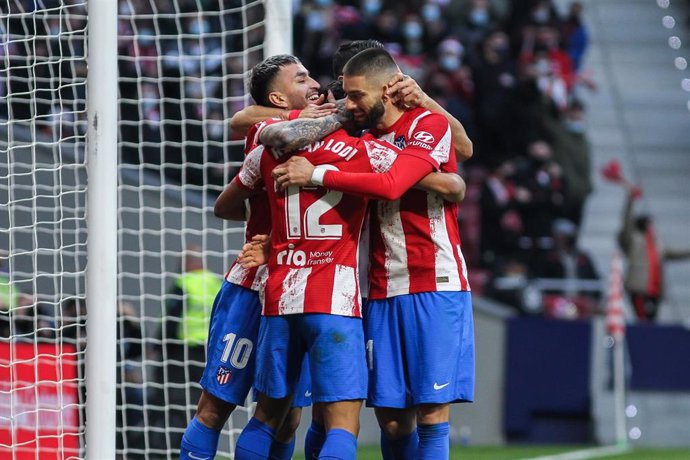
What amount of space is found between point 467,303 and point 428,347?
299 mm

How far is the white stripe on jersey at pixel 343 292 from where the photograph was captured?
513 cm

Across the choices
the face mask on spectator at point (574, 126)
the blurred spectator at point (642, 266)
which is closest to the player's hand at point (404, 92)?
the blurred spectator at point (642, 266)

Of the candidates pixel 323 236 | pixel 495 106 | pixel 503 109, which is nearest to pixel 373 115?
pixel 323 236

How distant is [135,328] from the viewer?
8.34 m

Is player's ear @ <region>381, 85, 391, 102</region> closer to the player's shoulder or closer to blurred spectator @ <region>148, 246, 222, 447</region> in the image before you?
the player's shoulder

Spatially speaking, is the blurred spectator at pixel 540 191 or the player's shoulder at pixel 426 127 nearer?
the player's shoulder at pixel 426 127

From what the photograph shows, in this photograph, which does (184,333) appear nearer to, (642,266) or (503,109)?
(642,266)

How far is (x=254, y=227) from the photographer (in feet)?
18.7

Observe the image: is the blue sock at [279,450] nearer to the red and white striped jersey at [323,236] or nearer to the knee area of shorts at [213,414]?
the knee area of shorts at [213,414]

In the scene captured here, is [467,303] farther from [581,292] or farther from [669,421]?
[581,292]

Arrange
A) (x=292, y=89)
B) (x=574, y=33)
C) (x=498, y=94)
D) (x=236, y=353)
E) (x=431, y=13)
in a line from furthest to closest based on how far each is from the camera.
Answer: (x=574, y=33), (x=431, y=13), (x=498, y=94), (x=292, y=89), (x=236, y=353)

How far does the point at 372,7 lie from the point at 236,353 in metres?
10.5

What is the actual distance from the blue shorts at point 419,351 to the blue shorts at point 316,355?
15 cm

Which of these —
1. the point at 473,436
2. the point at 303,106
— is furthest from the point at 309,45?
the point at 303,106
